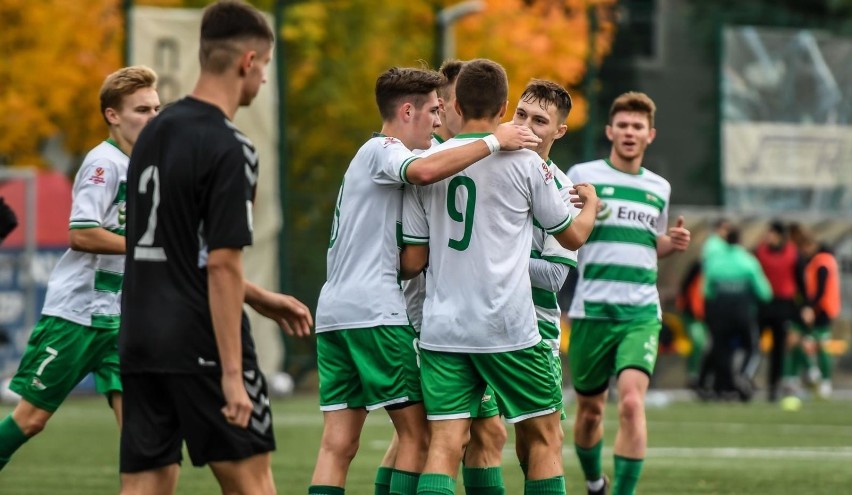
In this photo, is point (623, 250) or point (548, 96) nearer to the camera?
point (548, 96)

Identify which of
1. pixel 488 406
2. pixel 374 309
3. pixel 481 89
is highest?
pixel 481 89

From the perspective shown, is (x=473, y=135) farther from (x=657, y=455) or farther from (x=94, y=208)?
(x=657, y=455)

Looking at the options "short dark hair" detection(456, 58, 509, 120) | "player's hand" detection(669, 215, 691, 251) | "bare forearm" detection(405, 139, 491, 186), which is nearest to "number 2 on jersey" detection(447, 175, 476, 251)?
"bare forearm" detection(405, 139, 491, 186)

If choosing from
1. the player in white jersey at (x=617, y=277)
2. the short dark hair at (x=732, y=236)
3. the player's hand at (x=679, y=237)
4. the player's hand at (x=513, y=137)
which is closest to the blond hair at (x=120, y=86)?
the player's hand at (x=513, y=137)

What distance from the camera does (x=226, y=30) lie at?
5801 mm

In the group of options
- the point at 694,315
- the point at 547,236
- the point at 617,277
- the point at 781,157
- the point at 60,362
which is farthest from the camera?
the point at 781,157

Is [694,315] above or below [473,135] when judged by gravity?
below

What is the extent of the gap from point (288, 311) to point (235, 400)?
0.41 metres

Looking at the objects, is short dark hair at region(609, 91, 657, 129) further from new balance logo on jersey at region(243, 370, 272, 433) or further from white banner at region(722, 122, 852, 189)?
white banner at region(722, 122, 852, 189)

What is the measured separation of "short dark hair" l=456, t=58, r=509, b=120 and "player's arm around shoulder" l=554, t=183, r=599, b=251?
625mm

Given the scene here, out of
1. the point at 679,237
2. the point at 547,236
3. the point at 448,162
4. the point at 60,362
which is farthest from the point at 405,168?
the point at 679,237

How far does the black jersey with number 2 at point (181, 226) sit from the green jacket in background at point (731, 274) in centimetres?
1699

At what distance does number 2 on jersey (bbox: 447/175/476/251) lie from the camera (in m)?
7.44

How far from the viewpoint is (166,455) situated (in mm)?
6051
